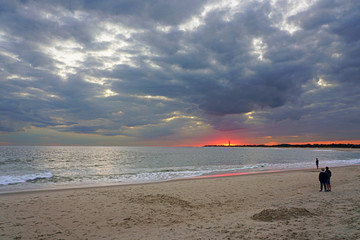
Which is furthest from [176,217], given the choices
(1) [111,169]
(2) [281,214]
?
(1) [111,169]

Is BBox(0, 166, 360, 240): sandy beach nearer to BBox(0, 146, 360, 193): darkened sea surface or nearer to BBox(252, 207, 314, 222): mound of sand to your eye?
BBox(252, 207, 314, 222): mound of sand

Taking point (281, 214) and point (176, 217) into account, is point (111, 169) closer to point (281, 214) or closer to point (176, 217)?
point (176, 217)

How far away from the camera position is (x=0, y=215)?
11625mm

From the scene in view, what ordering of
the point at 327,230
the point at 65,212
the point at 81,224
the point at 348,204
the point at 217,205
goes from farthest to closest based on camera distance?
the point at 217,205, the point at 65,212, the point at 348,204, the point at 81,224, the point at 327,230

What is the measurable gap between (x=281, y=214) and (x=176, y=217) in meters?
4.97

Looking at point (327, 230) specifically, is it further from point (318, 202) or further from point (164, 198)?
point (164, 198)

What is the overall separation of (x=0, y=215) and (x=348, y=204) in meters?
18.4

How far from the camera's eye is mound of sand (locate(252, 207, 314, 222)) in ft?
31.2

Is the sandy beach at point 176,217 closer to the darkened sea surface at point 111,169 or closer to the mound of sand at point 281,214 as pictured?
the mound of sand at point 281,214

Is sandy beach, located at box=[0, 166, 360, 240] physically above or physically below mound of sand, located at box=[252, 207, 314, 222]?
below

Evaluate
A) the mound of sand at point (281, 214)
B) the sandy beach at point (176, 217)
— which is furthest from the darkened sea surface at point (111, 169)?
the mound of sand at point (281, 214)

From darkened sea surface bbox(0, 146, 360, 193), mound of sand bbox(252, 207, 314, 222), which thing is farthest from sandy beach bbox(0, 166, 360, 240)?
darkened sea surface bbox(0, 146, 360, 193)

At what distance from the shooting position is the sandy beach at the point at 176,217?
26.9 feet

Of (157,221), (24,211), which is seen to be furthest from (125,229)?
(24,211)
